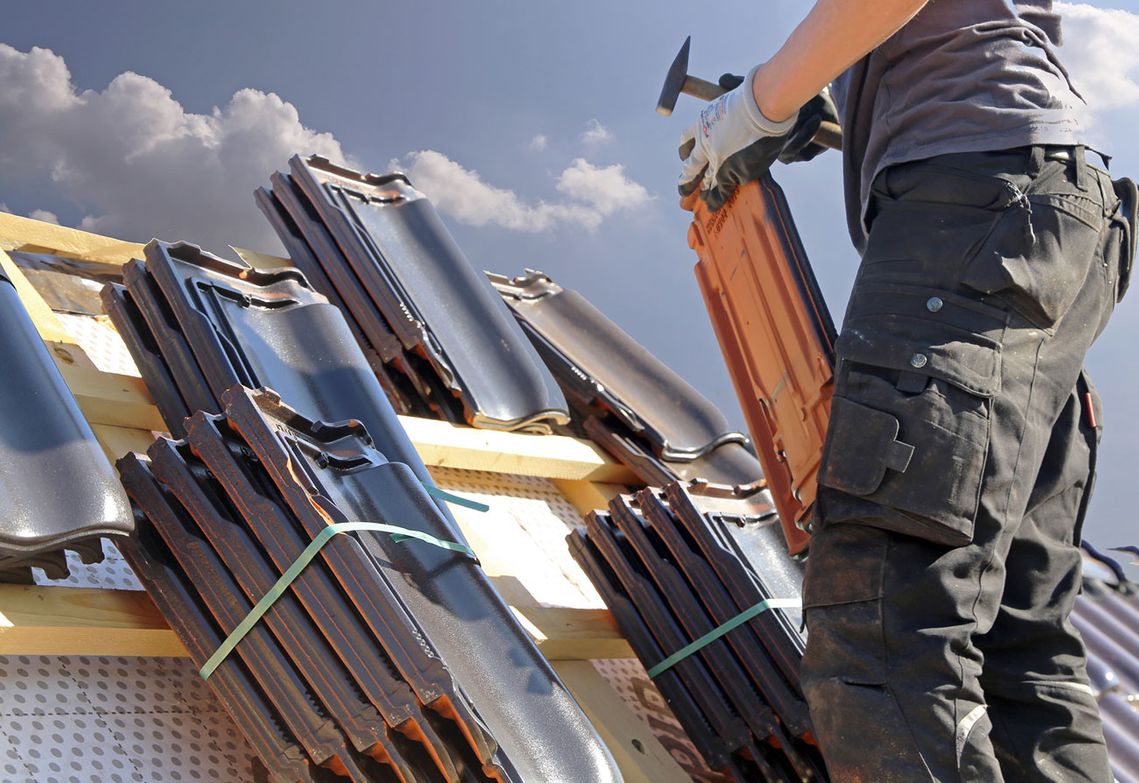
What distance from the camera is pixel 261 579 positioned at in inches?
75.1

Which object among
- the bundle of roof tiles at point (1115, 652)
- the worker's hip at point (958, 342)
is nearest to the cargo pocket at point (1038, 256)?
the worker's hip at point (958, 342)

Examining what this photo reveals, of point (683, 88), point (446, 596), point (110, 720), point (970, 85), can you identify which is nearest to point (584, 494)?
point (683, 88)

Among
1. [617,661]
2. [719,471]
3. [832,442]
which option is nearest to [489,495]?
[617,661]

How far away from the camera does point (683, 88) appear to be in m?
2.59

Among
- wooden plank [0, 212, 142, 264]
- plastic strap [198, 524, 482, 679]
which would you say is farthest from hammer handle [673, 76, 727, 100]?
wooden plank [0, 212, 142, 264]

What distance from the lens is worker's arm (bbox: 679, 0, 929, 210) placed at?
5.93 feet

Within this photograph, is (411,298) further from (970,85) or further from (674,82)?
(970,85)

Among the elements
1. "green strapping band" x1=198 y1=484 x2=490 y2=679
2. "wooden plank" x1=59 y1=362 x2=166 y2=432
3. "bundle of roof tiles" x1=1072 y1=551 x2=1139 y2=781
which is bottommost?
"bundle of roof tiles" x1=1072 y1=551 x2=1139 y2=781

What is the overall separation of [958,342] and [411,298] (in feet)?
6.79

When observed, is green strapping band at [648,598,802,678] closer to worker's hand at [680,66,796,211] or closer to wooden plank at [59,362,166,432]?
worker's hand at [680,66,796,211]

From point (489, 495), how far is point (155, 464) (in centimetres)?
121

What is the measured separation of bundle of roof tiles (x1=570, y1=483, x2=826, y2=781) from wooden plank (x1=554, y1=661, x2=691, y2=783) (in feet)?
0.32

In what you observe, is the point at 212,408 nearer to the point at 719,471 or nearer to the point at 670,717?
the point at 670,717

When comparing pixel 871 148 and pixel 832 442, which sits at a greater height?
pixel 871 148
